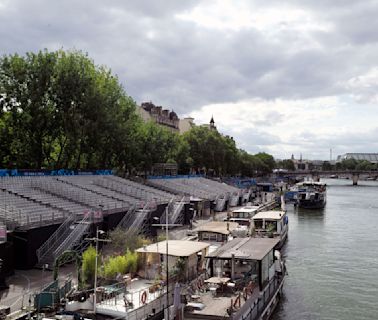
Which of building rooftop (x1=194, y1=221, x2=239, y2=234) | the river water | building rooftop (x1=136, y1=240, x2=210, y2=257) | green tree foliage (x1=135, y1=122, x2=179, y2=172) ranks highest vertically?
green tree foliage (x1=135, y1=122, x2=179, y2=172)

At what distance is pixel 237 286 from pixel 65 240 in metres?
14.5

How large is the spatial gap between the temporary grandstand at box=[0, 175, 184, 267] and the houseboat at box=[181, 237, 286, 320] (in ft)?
39.1

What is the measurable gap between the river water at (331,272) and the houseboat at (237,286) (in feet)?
9.68

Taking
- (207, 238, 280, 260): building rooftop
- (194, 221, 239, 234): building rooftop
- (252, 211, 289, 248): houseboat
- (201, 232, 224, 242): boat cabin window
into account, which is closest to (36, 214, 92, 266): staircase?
(201, 232, 224, 242): boat cabin window

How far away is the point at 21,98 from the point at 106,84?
622 inches

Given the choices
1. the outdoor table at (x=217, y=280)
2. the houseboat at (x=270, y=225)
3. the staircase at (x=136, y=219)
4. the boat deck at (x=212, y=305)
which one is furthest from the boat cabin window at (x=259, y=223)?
the outdoor table at (x=217, y=280)

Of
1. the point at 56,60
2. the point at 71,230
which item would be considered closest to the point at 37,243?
the point at 71,230

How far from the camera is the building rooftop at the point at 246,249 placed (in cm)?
2769

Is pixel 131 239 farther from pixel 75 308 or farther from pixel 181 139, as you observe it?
pixel 181 139

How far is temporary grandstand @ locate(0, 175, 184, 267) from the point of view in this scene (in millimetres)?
33156

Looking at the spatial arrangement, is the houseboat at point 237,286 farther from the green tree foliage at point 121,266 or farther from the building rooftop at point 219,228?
the building rooftop at point 219,228

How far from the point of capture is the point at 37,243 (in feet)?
110

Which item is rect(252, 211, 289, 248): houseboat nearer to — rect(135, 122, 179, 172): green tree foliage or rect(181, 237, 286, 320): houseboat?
rect(181, 237, 286, 320): houseboat

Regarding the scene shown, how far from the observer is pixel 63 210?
131 ft
